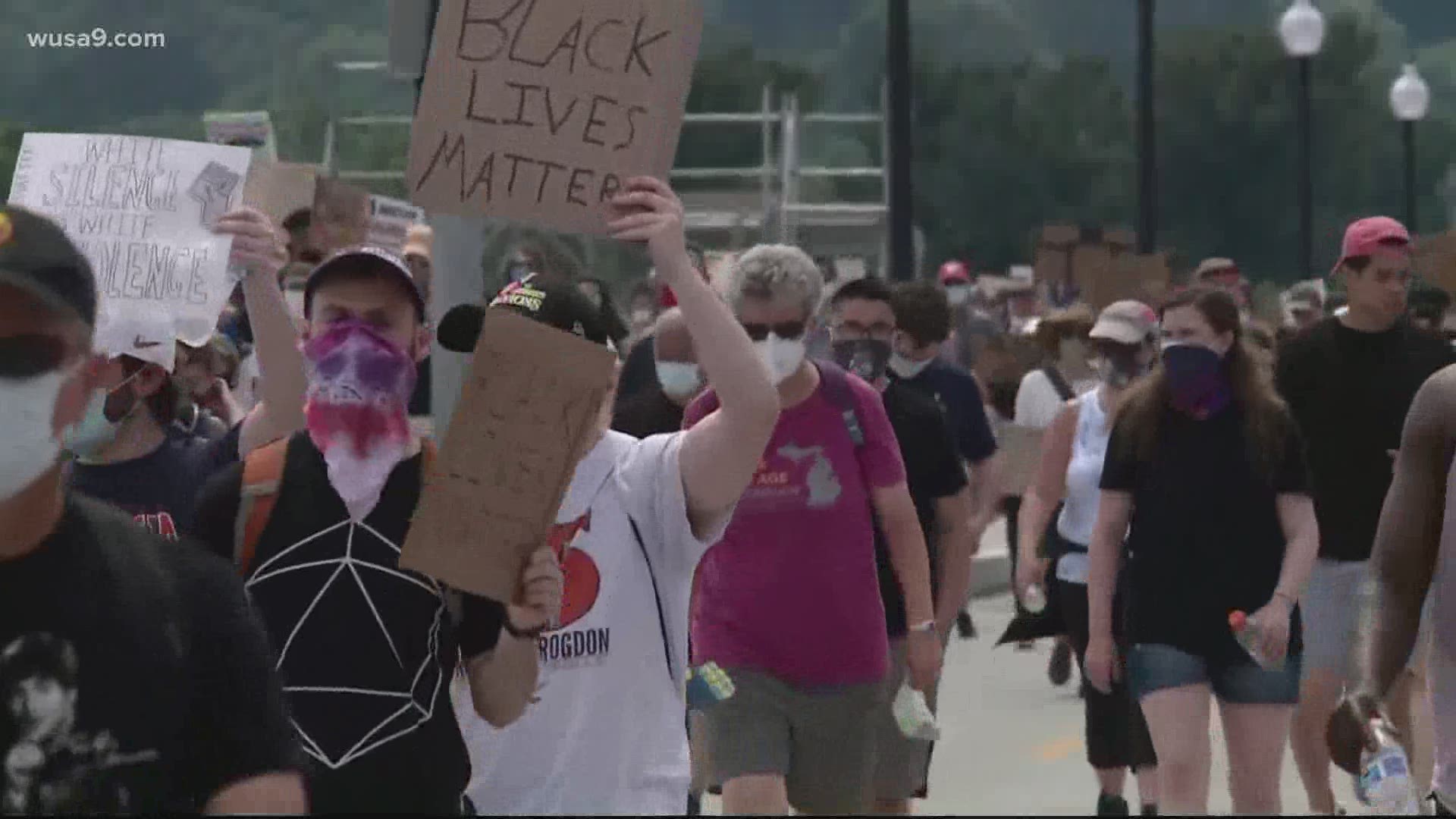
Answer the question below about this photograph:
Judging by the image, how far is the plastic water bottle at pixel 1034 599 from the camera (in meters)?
10.3

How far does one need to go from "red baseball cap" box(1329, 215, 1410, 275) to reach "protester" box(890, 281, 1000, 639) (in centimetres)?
150

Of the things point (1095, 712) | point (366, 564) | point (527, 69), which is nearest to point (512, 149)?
point (527, 69)

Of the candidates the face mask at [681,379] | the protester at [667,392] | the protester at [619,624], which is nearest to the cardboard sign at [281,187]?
the protester at [667,392]

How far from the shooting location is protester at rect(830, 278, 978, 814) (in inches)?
335

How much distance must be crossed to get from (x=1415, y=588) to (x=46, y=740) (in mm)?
3048

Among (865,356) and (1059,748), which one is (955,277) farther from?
(865,356)

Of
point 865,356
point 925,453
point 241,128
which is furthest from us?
point 241,128

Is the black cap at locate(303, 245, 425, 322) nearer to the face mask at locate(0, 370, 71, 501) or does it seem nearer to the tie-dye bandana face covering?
the tie-dye bandana face covering

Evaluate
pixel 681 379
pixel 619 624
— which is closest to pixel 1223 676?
pixel 681 379

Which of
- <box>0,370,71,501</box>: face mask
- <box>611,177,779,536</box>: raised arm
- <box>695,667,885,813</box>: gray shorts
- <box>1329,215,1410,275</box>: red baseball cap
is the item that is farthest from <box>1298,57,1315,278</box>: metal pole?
<box>0,370,71,501</box>: face mask

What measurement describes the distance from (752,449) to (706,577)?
100 inches

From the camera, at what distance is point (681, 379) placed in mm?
8656

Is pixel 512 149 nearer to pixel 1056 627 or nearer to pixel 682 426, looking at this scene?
pixel 682 426

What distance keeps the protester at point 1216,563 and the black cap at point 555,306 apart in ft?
10.4
